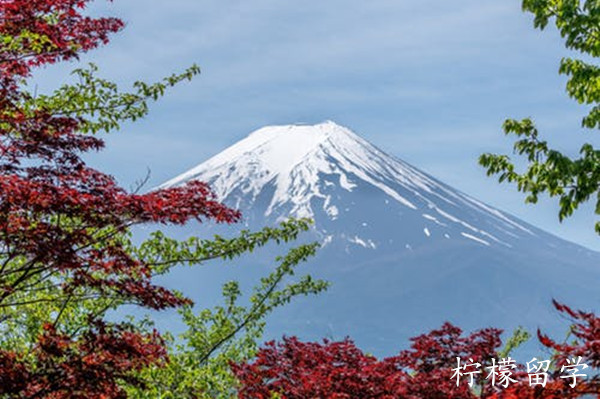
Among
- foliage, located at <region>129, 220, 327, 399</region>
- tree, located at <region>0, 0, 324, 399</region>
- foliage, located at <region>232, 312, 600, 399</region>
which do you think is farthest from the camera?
foliage, located at <region>129, 220, 327, 399</region>

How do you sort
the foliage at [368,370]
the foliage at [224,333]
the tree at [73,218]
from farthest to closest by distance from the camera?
the foliage at [224,333], the foliage at [368,370], the tree at [73,218]

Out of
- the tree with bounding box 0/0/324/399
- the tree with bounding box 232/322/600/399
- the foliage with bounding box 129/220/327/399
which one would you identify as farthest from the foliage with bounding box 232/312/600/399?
the tree with bounding box 0/0/324/399

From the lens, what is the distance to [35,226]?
6555 millimetres

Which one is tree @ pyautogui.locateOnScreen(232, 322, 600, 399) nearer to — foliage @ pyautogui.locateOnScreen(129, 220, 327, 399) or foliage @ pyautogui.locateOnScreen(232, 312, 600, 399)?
foliage @ pyautogui.locateOnScreen(232, 312, 600, 399)

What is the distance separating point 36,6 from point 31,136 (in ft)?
5.25

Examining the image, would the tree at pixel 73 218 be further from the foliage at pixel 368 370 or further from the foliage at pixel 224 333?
the foliage at pixel 368 370

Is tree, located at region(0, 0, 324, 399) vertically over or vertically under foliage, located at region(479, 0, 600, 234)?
under

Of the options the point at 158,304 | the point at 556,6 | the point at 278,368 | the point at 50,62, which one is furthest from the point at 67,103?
the point at 556,6

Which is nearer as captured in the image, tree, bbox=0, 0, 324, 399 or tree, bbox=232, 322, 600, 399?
tree, bbox=0, 0, 324, 399

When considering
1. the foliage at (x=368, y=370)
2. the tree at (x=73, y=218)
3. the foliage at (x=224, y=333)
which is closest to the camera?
the tree at (x=73, y=218)

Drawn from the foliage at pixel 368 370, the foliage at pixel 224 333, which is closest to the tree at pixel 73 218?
the foliage at pixel 224 333

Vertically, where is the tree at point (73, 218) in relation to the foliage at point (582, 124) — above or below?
below

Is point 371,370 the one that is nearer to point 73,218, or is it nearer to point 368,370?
point 368,370

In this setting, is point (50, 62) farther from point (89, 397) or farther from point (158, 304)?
point (89, 397)
